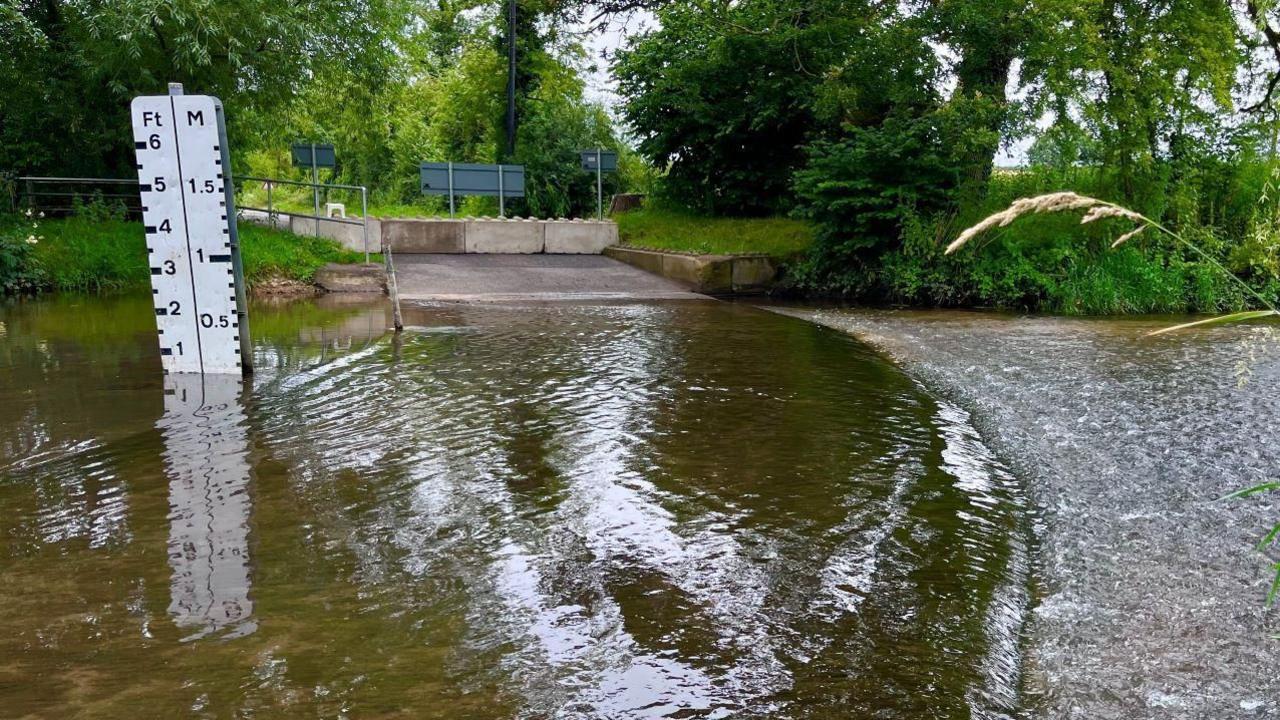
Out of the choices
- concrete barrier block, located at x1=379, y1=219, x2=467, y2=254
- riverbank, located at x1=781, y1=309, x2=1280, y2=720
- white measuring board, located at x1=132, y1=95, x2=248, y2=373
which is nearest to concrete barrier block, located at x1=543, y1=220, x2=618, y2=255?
concrete barrier block, located at x1=379, y1=219, x2=467, y2=254

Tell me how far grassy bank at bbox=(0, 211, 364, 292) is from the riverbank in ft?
32.5

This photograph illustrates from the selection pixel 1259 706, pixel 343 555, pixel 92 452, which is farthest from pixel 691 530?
pixel 92 452

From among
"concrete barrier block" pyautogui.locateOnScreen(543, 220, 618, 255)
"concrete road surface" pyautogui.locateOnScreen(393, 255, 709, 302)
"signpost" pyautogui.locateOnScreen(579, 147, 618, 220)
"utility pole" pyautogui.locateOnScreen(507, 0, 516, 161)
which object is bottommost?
"concrete road surface" pyautogui.locateOnScreen(393, 255, 709, 302)

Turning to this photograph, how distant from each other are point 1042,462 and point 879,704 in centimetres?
319

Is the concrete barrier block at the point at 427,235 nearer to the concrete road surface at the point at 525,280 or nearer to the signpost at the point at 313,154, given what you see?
the concrete road surface at the point at 525,280

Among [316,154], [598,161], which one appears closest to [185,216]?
[316,154]

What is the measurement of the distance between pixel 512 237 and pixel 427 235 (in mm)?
1684

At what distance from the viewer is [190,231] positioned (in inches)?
307

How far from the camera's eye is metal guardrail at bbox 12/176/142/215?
56.9ft

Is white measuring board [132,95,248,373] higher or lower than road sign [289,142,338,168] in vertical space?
lower

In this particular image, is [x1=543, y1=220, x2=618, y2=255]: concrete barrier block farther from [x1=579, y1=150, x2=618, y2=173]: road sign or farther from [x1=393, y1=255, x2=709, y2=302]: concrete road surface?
[x1=579, y1=150, x2=618, y2=173]: road sign

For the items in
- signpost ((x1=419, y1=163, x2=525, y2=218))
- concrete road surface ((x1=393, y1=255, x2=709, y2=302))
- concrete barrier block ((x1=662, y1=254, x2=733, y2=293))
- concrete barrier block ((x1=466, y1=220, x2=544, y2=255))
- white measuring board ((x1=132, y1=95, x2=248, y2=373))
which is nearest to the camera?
white measuring board ((x1=132, y1=95, x2=248, y2=373))

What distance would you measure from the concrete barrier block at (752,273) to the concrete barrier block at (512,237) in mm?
5502

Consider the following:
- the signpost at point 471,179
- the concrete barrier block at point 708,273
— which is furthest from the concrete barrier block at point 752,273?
the signpost at point 471,179
